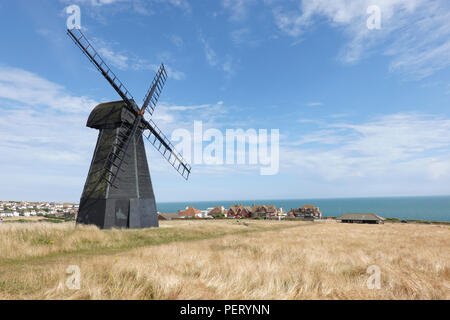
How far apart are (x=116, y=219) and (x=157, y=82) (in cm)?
1643

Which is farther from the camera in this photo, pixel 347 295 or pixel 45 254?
pixel 45 254

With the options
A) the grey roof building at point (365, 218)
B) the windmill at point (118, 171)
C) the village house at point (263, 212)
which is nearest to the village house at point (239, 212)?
the village house at point (263, 212)

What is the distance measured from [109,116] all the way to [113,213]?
979cm

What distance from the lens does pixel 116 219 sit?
21.4m

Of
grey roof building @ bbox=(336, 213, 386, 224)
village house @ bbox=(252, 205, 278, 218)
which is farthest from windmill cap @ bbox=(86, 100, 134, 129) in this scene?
village house @ bbox=(252, 205, 278, 218)

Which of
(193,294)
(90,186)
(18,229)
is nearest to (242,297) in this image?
(193,294)

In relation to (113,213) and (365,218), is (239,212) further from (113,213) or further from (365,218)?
(113,213)

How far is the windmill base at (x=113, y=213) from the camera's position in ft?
69.1

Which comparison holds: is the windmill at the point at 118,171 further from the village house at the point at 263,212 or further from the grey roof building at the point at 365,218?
the village house at the point at 263,212
